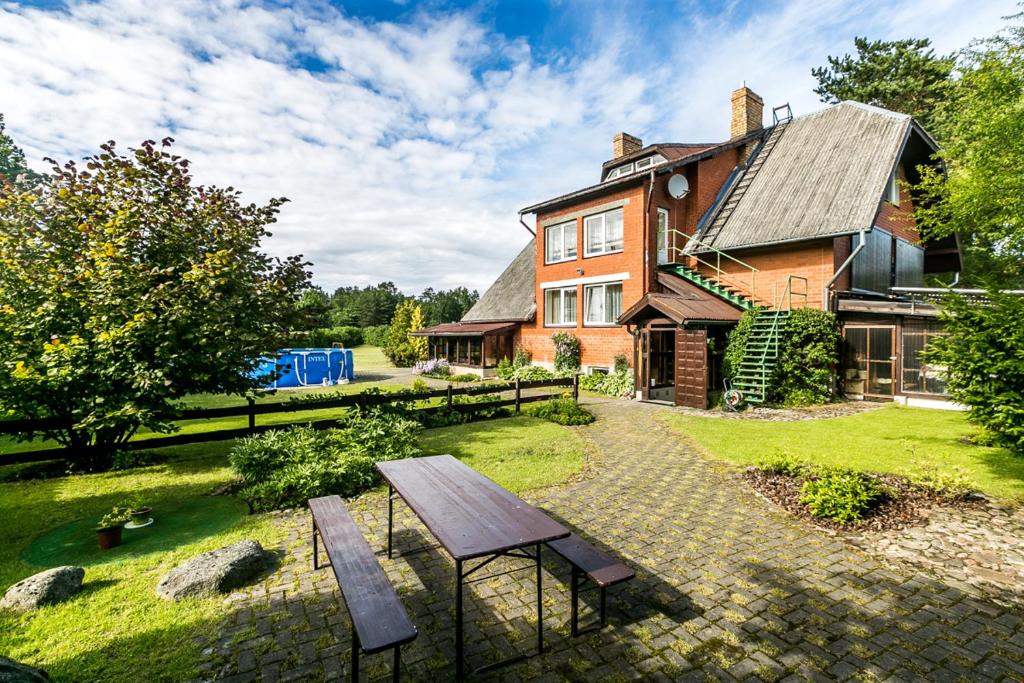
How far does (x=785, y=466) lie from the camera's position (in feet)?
25.9

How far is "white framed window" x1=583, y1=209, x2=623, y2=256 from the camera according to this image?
789 inches

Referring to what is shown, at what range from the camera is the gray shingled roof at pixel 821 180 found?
16047mm

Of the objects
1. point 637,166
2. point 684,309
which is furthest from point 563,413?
point 637,166

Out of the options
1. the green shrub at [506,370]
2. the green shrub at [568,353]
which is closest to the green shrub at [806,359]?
the green shrub at [568,353]

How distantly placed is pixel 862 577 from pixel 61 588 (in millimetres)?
7915

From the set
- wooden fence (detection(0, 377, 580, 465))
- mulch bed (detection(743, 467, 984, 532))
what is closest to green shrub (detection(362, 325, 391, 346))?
wooden fence (detection(0, 377, 580, 465))

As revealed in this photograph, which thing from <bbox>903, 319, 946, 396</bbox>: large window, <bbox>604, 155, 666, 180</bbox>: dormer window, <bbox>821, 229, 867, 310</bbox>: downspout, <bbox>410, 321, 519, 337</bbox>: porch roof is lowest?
<bbox>903, 319, 946, 396</bbox>: large window

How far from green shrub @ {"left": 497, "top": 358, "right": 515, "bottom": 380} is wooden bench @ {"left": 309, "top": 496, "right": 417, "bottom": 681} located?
19.7 metres

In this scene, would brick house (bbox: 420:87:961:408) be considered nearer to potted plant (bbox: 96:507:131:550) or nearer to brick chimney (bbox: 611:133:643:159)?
brick chimney (bbox: 611:133:643:159)

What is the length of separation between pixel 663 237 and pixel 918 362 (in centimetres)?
964

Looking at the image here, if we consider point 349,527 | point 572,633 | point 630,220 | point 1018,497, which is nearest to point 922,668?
point 572,633

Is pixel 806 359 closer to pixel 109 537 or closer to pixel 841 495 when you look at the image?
pixel 841 495

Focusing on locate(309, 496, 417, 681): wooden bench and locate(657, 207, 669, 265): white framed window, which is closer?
locate(309, 496, 417, 681): wooden bench

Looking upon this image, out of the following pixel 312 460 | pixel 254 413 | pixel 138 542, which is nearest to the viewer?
pixel 138 542
